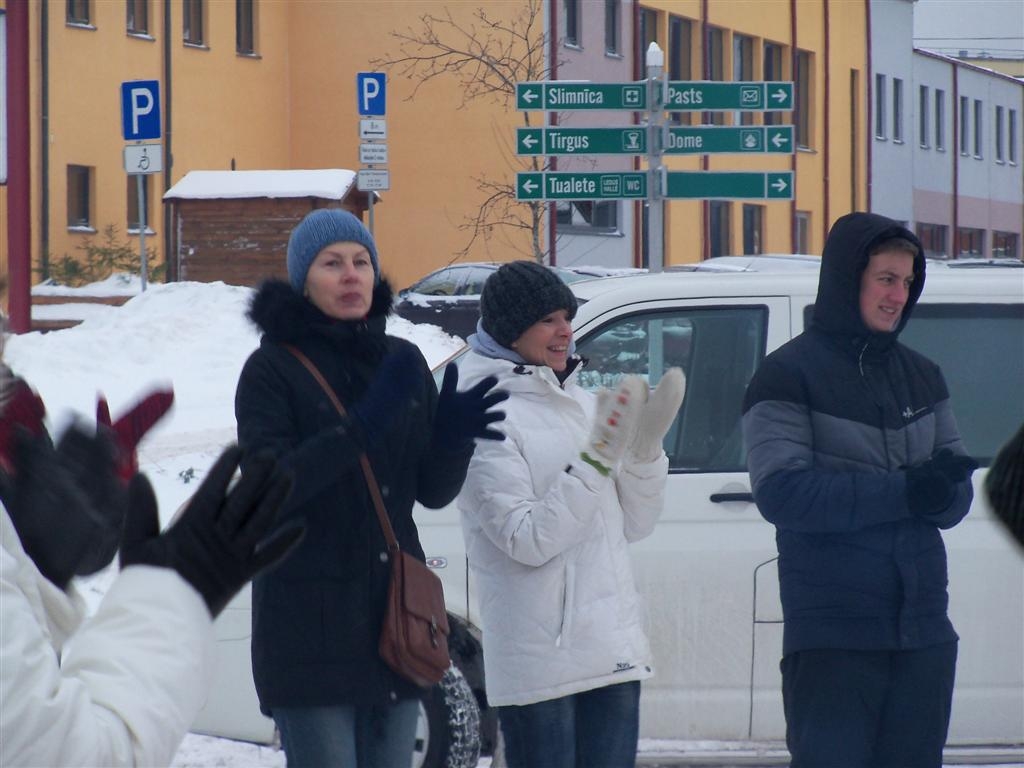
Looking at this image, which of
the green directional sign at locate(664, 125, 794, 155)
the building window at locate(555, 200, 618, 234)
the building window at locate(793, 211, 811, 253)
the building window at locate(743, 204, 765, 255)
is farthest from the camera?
the building window at locate(793, 211, 811, 253)

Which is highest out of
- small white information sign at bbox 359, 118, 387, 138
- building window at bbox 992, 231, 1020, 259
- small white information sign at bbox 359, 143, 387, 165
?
building window at bbox 992, 231, 1020, 259

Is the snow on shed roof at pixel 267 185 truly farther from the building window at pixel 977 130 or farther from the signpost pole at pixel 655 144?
the building window at pixel 977 130

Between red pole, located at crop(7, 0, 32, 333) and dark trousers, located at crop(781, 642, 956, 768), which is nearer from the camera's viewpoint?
dark trousers, located at crop(781, 642, 956, 768)

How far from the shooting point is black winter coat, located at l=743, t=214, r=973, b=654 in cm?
371

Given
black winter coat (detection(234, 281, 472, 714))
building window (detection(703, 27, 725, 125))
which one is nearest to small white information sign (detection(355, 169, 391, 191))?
black winter coat (detection(234, 281, 472, 714))

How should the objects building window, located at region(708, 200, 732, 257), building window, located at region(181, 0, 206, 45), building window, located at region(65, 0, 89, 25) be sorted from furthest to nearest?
building window, located at region(708, 200, 732, 257) < building window, located at region(181, 0, 206, 45) < building window, located at region(65, 0, 89, 25)

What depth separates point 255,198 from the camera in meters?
22.3

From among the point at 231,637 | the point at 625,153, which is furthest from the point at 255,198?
the point at 231,637

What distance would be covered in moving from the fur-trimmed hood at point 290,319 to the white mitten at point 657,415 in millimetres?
685

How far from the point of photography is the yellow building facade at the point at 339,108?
26.7 metres

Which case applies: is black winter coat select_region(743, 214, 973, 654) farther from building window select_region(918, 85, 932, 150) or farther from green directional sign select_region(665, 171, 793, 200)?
building window select_region(918, 85, 932, 150)

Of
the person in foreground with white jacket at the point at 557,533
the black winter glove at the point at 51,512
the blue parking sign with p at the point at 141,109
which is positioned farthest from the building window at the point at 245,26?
the black winter glove at the point at 51,512

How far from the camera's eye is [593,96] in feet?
30.7

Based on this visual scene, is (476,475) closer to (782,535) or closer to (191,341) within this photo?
(782,535)
